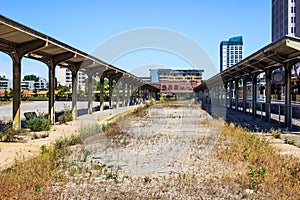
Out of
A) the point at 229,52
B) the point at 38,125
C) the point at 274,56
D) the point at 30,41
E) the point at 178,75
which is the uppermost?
the point at 229,52

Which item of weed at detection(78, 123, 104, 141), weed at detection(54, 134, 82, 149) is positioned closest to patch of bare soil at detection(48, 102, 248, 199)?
weed at detection(54, 134, 82, 149)

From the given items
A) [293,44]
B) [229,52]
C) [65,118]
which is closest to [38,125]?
[65,118]

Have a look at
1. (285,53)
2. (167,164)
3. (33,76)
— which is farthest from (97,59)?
(33,76)

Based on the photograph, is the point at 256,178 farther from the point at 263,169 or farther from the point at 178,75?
the point at 178,75

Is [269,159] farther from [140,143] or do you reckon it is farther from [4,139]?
[4,139]

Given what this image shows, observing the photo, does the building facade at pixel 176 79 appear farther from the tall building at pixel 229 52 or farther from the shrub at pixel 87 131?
the tall building at pixel 229 52

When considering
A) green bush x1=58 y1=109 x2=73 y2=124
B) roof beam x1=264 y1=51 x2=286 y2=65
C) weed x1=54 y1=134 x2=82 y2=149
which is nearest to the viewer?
weed x1=54 y1=134 x2=82 y2=149

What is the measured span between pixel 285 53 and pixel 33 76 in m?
176

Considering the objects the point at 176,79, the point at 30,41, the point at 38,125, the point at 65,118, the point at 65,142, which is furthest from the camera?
the point at 176,79

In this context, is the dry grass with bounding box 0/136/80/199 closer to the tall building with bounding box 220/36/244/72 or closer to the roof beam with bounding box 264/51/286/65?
the roof beam with bounding box 264/51/286/65

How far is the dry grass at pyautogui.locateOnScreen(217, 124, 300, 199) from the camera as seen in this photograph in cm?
610

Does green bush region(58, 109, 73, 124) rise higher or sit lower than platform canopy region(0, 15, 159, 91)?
lower

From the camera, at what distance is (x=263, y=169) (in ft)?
22.0

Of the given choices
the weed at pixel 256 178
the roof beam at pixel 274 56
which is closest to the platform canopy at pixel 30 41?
the weed at pixel 256 178
